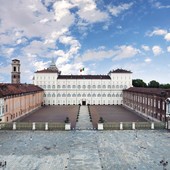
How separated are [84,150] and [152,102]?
25.8 meters

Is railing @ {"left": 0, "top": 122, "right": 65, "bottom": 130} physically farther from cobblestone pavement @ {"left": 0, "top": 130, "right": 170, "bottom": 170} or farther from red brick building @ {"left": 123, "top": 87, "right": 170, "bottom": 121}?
red brick building @ {"left": 123, "top": 87, "right": 170, "bottom": 121}

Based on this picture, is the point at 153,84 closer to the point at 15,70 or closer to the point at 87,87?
the point at 87,87

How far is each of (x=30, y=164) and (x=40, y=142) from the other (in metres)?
7.05

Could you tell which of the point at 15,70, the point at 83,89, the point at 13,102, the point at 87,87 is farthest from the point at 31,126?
the point at 87,87

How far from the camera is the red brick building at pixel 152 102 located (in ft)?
→ 123

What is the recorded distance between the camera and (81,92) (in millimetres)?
82938

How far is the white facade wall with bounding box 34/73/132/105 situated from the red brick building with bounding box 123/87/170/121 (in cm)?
1521

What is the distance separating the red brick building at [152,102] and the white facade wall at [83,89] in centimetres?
1521

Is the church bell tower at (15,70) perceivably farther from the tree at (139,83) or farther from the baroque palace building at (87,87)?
the tree at (139,83)

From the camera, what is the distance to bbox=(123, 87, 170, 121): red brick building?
37.6 metres

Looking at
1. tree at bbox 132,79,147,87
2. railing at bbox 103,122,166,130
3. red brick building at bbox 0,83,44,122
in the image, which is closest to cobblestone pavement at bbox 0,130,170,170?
railing at bbox 103,122,166,130

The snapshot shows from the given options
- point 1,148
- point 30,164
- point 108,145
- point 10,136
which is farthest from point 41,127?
point 30,164

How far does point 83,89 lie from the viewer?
82.9 meters

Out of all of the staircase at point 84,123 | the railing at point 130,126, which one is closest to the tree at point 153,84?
the staircase at point 84,123
